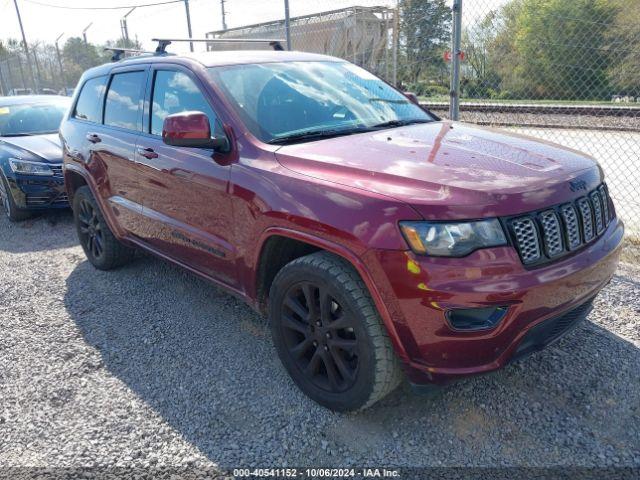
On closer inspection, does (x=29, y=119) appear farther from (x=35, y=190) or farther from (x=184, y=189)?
(x=184, y=189)

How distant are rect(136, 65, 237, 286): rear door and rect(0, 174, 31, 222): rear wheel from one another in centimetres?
376

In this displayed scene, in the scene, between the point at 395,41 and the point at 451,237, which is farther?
the point at 395,41

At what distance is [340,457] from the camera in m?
2.41

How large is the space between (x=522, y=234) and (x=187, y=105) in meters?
2.21

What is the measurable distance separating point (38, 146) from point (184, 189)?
14.9 ft

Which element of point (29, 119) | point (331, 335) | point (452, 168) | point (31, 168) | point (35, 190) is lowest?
point (35, 190)

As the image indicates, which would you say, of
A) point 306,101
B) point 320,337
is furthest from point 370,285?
point 306,101

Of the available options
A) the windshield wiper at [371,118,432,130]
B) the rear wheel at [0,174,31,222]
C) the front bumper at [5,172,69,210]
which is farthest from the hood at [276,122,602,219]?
the rear wheel at [0,174,31,222]

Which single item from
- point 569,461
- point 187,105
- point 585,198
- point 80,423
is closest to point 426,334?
point 569,461

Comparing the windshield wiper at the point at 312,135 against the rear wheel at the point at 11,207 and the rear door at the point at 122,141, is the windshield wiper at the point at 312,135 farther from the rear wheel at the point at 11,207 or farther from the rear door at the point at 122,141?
the rear wheel at the point at 11,207

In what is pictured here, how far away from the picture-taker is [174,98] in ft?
11.4

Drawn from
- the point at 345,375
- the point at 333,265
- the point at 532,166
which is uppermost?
the point at 532,166

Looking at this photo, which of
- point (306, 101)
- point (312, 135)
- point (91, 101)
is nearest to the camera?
point (312, 135)

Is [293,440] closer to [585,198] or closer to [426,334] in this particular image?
[426,334]
